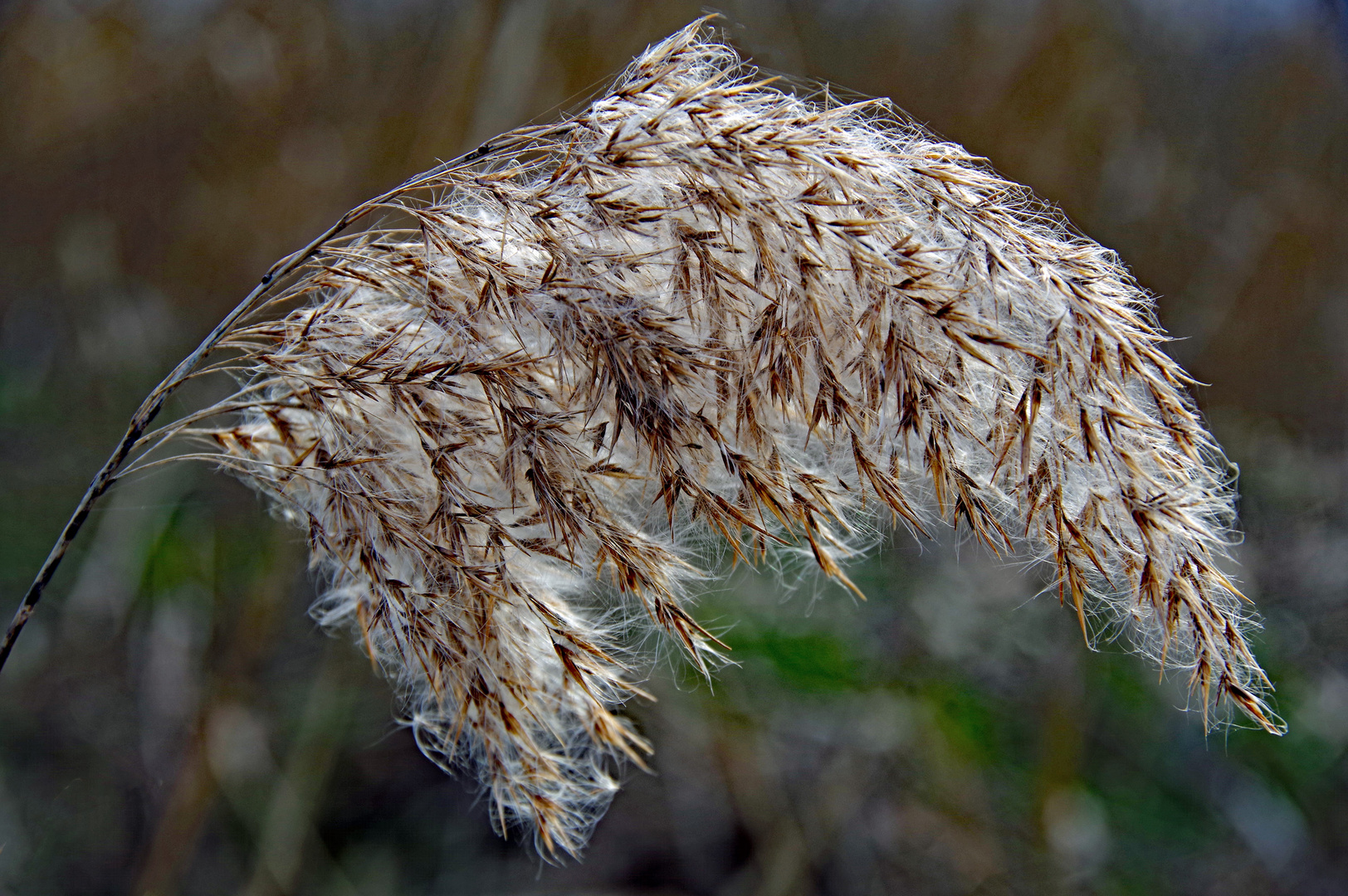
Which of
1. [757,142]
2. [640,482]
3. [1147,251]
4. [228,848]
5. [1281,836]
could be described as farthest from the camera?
[1147,251]

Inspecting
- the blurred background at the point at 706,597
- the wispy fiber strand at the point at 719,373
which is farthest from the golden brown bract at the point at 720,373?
the blurred background at the point at 706,597

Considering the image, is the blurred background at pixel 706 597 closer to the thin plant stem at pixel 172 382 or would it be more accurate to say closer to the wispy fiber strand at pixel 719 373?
the wispy fiber strand at pixel 719 373

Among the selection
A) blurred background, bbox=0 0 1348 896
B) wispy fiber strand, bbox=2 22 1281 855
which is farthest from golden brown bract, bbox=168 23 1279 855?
blurred background, bbox=0 0 1348 896

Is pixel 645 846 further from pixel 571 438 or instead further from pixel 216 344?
pixel 216 344

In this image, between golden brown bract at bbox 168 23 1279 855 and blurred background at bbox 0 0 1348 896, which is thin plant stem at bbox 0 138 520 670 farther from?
blurred background at bbox 0 0 1348 896

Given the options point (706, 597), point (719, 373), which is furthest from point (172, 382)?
point (706, 597)

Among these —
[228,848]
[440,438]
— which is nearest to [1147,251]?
[440,438]

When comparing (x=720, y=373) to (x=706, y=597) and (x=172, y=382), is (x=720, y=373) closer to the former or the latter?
(x=172, y=382)
